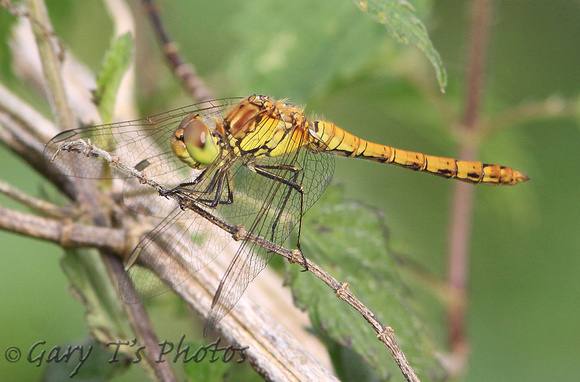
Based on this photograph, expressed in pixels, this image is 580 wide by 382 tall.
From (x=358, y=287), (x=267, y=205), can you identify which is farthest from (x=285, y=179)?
(x=358, y=287)

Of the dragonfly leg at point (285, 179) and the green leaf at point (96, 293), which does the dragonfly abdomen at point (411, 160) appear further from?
the green leaf at point (96, 293)

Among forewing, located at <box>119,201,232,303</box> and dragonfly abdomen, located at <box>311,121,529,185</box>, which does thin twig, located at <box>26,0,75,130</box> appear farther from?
dragonfly abdomen, located at <box>311,121,529,185</box>

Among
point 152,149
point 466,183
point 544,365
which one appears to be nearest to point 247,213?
point 152,149

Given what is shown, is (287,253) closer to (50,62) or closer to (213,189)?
(213,189)

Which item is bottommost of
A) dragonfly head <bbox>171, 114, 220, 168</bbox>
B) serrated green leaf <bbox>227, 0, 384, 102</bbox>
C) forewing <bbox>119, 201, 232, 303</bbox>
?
forewing <bbox>119, 201, 232, 303</bbox>

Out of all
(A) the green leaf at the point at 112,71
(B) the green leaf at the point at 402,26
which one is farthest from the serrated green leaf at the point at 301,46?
(A) the green leaf at the point at 112,71

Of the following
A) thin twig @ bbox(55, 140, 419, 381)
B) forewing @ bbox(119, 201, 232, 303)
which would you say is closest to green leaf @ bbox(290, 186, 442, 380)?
thin twig @ bbox(55, 140, 419, 381)

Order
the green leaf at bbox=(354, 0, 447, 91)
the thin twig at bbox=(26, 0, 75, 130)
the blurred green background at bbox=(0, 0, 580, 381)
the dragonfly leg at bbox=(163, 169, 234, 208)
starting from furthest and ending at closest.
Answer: the blurred green background at bbox=(0, 0, 580, 381), the dragonfly leg at bbox=(163, 169, 234, 208), the thin twig at bbox=(26, 0, 75, 130), the green leaf at bbox=(354, 0, 447, 91)
